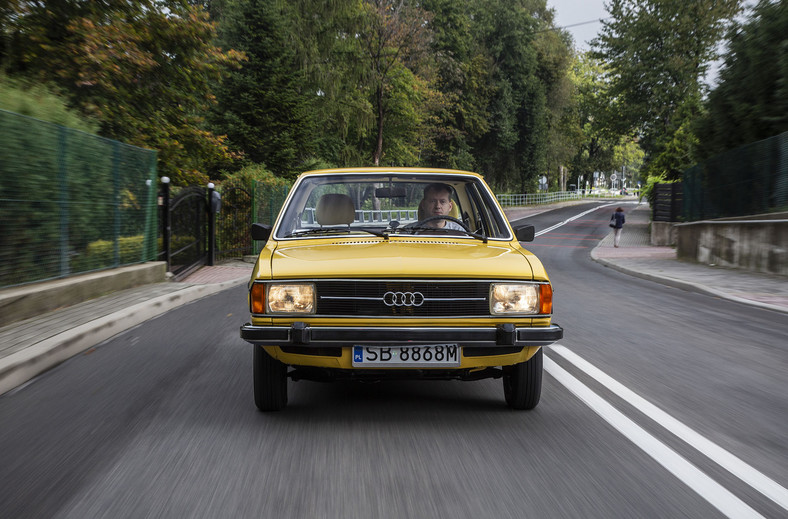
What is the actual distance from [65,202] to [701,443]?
8.20 metres

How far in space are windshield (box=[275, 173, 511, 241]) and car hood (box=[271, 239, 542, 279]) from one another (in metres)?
0.49

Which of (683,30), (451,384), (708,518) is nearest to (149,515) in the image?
(708,518)

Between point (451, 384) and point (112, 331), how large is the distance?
424cm

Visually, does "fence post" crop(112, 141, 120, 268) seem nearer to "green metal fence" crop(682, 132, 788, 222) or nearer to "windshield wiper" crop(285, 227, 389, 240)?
"windshield wiper" crop(285, 227, 389, 240)

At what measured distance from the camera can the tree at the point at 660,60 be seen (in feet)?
116

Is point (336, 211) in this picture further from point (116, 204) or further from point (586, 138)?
point (586, 138)

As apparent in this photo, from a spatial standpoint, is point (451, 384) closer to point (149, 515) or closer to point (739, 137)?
point (149, 515)

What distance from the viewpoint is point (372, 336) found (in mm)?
3992

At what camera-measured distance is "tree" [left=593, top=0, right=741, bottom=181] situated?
116 feet

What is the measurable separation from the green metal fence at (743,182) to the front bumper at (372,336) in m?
13.2

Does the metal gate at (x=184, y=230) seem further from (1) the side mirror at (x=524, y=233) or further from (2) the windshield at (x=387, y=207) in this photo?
(1) the side mirror at (x=524, y=233)

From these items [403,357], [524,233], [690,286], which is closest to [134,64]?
[524,233]

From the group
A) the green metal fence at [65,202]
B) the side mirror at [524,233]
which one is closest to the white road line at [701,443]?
the side mirror at [524,233]

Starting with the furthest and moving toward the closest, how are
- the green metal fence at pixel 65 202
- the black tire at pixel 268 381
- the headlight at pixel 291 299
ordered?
the green metal fence at pixel 65 202
the black tire at pixel 268 381
the headlight at pixel 291 299
